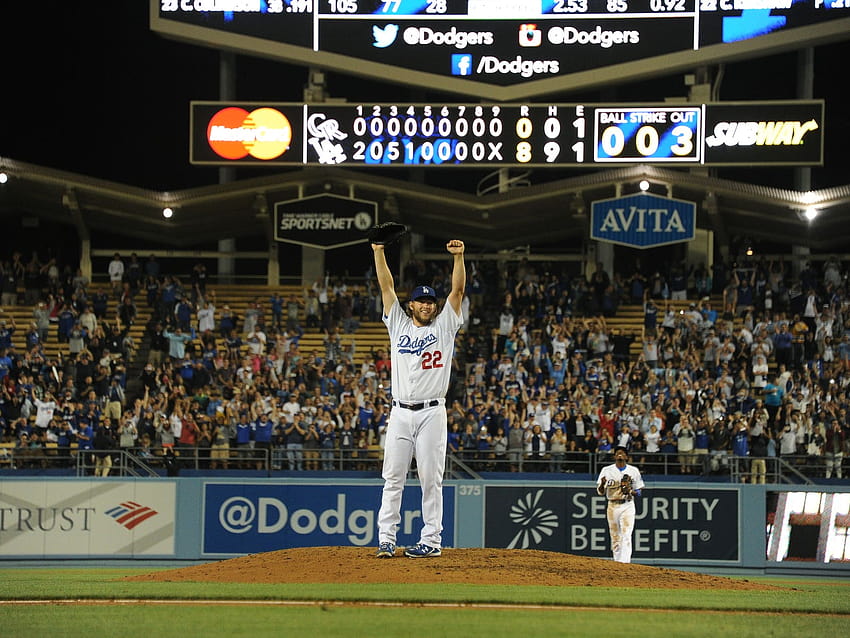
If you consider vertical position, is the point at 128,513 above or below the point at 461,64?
below

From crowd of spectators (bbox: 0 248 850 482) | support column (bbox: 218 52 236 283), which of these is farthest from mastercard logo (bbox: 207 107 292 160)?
crowd of spectators (bbox: 0 248 850 482)

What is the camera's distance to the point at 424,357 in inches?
409

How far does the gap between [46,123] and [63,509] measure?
87.7 ft

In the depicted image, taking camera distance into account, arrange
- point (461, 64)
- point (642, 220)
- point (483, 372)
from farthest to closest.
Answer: point (642, 220) < point (461, 64) < point (483, 372)

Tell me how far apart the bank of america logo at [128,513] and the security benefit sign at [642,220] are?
13919 mm

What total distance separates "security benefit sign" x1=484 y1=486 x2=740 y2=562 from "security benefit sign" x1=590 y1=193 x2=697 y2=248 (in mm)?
10639

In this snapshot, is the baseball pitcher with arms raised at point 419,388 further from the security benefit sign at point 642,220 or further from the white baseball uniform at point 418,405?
the security benefit sign at point 642,220

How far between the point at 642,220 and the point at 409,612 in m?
22.6

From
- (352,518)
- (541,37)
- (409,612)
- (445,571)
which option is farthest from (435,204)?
(409,612)

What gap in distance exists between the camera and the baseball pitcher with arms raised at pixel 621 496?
17.2 m

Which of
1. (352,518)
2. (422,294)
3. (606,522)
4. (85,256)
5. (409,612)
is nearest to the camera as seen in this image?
(409,612)

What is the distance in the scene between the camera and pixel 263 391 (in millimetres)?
26672

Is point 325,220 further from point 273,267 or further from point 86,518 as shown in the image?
point 86,518

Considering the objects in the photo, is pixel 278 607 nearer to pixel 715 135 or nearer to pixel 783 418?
pixel 783 418
